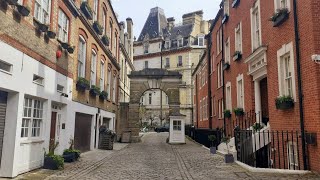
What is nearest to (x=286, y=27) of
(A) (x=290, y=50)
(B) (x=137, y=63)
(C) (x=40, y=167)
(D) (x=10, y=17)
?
(A) (x=290, y=50)

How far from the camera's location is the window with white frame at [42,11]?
10982 mm

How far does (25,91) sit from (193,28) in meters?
54.2

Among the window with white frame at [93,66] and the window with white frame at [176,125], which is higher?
the window with white frame at [93,66]

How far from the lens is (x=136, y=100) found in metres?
29.6

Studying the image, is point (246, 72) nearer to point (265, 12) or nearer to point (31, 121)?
point (265, 12)

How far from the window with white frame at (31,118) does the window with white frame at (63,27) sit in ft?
11.3

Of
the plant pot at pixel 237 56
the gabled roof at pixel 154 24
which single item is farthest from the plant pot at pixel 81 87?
the gabled roof at pixel 154 24

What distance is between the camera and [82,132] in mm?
16906

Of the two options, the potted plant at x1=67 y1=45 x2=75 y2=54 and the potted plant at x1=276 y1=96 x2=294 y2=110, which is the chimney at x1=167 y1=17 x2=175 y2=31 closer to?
the potted plant at x1=67 y1=45 x2=75 y2=54

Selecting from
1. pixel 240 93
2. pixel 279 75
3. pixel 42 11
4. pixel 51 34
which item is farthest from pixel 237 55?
pixel 42 11

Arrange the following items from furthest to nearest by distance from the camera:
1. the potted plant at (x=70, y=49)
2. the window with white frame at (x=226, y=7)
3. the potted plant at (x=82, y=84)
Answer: the window with white frame at (x=226, y=7) < the potted plant at (x=82, y=84) < the potted plant at (x=70, y=49)

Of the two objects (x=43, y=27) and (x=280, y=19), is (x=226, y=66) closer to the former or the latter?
(x=280, y=19)

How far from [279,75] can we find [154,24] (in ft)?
199

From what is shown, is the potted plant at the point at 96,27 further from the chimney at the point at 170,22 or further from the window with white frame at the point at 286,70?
the chimney at the point at 170,22
